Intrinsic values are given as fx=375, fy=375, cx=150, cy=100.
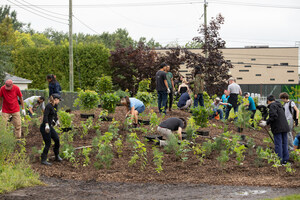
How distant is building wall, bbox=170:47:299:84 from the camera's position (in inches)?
2366

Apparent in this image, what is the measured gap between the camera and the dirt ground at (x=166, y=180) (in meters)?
6.55

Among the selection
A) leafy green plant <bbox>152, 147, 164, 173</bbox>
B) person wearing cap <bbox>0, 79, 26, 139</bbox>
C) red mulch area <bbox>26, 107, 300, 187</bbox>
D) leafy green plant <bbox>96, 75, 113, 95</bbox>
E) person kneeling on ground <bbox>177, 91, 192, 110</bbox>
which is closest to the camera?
red mulch area <bbox>26, 107, 300, 187</bbox>

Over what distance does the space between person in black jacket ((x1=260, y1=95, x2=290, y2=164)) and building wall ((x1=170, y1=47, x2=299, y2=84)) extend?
51.0 meters

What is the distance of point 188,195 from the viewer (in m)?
6.54

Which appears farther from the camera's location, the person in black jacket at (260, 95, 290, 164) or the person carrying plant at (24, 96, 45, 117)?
the person carrying plant at (24, 96, 45, 117)

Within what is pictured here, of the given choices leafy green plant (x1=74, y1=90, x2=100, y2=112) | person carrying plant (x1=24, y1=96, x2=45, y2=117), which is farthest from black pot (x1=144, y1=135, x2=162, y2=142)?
→ person carrying plant (x1=24, y1=96, x2=45, y2=117)

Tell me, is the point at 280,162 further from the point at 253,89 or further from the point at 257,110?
the point at 253,89

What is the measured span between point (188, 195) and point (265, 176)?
231 centimetres

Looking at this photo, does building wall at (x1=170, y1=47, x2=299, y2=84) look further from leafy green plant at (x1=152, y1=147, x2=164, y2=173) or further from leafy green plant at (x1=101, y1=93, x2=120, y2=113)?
leafy green plant at (x1=152, y1=147, x2=164, y2=173)

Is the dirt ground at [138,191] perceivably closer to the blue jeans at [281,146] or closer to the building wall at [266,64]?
the blue jeans at [281,146]

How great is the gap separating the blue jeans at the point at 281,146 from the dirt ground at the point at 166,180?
1.15 feet

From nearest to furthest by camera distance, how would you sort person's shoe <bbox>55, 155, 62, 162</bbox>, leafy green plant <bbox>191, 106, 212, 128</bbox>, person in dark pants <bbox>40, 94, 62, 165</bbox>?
person in dark pants <bbox>40, 94, 62, 165</bbox> < person's shoe <bbox>55, 155, 62, 162</bbox> < leafy green plant <bbox>191, 106, 212, 128</bbox>

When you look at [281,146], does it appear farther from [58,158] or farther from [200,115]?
[58,158]

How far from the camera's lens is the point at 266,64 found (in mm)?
60438
